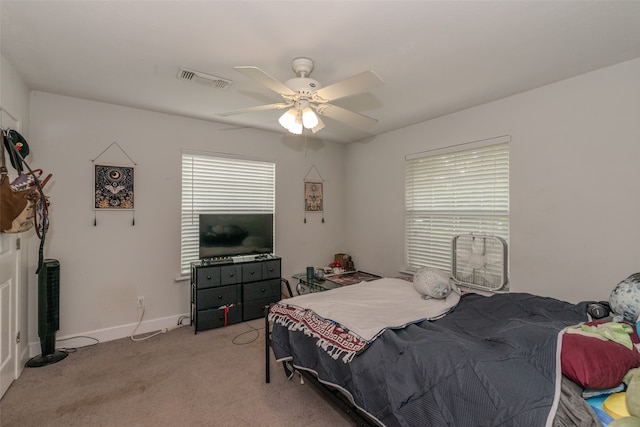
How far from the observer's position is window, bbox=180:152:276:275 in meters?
3.67

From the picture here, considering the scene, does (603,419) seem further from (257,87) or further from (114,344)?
(114,344)

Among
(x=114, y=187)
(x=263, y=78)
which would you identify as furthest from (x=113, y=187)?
(x=263, y=78)

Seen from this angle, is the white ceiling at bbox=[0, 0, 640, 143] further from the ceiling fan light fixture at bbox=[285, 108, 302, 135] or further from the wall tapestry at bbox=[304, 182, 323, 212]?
the wall tapestry at bbox=[304, 182, 323, 212]

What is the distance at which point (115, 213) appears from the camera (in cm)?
323

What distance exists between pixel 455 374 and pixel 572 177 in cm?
219

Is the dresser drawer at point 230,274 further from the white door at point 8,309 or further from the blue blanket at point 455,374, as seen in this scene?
the blue blanket at point 455,374

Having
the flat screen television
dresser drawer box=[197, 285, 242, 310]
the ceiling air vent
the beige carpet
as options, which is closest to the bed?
the beige carpet

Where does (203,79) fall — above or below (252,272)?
above

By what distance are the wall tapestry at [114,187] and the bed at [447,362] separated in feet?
7.53

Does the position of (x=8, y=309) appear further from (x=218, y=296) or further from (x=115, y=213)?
(x=218, y=296)

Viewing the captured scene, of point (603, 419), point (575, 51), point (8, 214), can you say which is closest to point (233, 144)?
point (8, 214)

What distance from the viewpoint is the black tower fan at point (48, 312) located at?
2.67 meters

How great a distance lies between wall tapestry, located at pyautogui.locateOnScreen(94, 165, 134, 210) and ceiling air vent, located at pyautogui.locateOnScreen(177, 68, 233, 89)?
4.61ft

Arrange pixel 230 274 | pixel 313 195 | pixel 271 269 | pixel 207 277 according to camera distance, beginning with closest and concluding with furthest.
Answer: pixel 207 277
pixel 230 274
pixel 271 269
pixel 313 195
